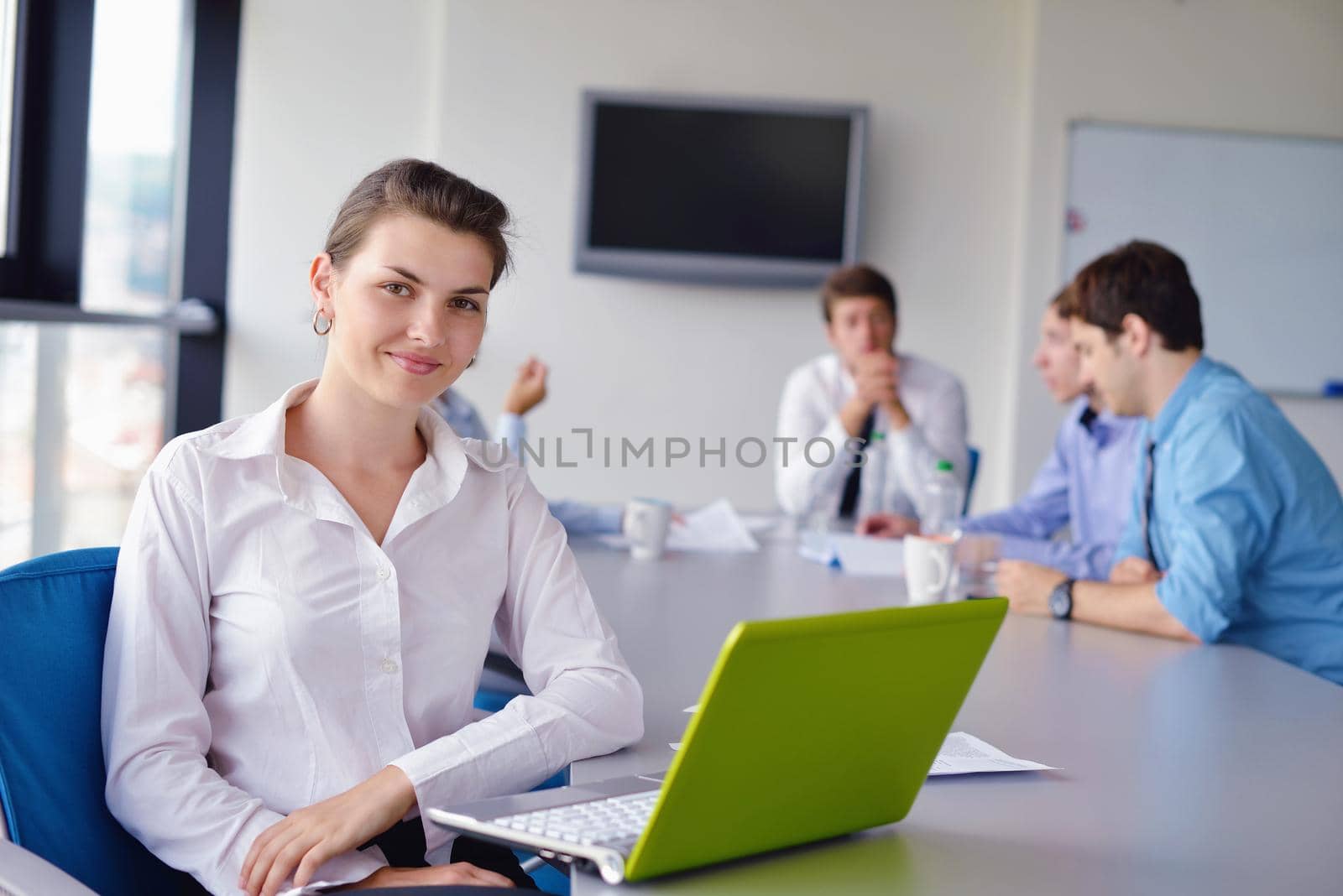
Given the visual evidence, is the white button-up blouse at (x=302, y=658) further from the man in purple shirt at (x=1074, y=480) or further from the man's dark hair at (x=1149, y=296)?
the man in purple shirt at (x=1074, y=480)

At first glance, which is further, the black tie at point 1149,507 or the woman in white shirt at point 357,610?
the black tie at point 1149,507

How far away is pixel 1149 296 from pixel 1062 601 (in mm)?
658

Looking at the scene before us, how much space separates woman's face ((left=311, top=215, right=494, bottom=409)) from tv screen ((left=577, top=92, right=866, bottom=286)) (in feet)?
10.9

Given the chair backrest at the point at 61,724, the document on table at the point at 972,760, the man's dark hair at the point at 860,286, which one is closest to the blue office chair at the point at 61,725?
the chair backrest at the point at 61,724

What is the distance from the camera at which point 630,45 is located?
471 centimetres

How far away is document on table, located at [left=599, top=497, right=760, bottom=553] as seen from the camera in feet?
8.47

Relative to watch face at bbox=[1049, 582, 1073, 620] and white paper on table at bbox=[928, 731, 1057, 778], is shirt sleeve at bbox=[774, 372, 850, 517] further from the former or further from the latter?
white paper on table at bbox=[928, 731, 1057, 778]

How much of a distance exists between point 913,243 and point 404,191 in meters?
3.76

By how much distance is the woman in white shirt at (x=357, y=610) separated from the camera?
1150 millimetres

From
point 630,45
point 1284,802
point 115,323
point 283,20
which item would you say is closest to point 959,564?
point 1284,802

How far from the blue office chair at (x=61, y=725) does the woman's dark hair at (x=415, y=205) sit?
433mm

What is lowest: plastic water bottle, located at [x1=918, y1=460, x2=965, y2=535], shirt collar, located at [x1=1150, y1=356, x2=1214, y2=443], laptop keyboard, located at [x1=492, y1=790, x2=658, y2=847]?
laptop keyboard, located at [x1=492, y1=790, x2=658, y2=847]

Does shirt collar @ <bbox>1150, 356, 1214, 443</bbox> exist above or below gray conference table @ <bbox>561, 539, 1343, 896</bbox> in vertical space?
above

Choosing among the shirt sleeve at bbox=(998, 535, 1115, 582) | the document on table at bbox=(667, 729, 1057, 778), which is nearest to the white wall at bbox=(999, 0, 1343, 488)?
the shirt sleeve at bbox=(998, 535, 1115, 582)
